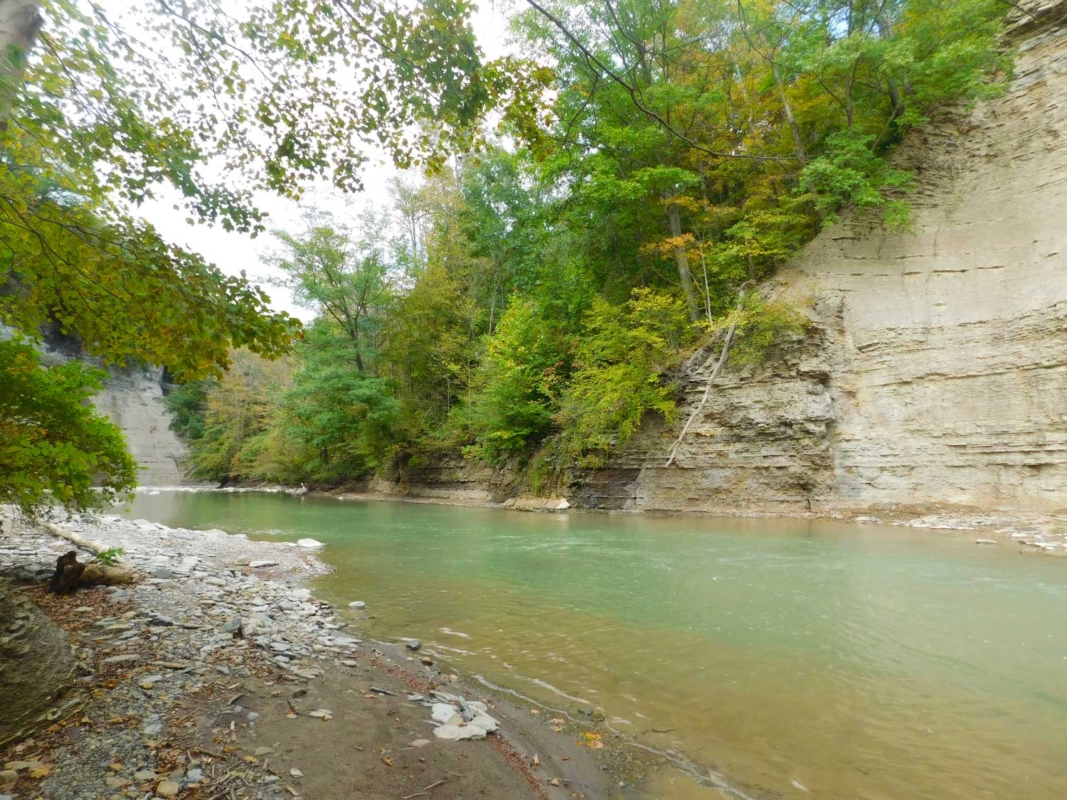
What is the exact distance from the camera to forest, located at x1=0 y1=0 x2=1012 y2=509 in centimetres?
320

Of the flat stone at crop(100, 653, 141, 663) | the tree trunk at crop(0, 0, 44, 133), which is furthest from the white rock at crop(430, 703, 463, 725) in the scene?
the tree trunk at crop(0, 0, 44, 133)

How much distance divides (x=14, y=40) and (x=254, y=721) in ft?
12.2

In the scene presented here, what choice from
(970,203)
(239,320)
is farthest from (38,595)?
(970,203)

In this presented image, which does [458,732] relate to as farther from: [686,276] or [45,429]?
[686,276]

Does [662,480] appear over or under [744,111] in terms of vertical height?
under

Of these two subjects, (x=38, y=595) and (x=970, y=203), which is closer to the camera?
(x=38, y=595)

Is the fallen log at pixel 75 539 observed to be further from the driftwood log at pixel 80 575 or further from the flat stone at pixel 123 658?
the flat stone at pixel 123 658

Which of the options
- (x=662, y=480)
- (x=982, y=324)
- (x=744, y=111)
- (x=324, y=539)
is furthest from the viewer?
(x=744, y=111)

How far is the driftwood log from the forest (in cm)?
57

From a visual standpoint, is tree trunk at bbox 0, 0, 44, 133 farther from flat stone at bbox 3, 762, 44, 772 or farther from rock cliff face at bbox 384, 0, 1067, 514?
rock cliff face at bbox 384, 0, 1067, 514

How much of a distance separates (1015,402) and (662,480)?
30.0ft

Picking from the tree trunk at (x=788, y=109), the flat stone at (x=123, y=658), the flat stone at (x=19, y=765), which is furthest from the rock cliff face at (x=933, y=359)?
the flat stone at (x=19, y=765)

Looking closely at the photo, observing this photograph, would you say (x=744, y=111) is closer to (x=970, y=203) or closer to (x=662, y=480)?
(x=970, y=203)

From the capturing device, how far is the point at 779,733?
3393 millimetres
